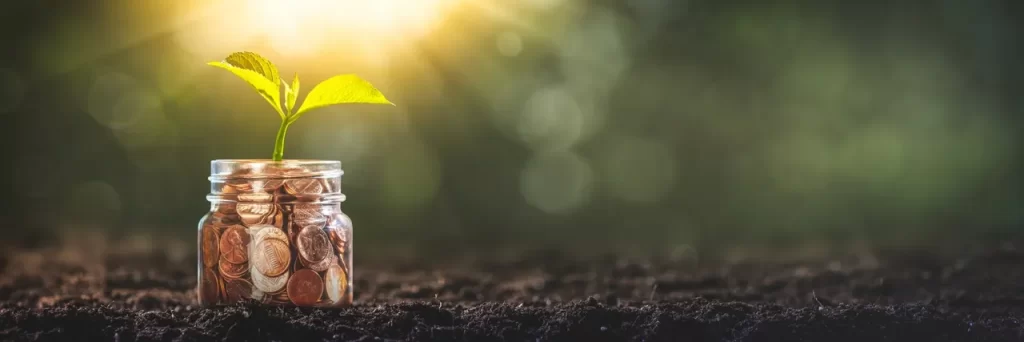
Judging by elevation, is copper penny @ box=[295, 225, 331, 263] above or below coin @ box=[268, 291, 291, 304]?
above

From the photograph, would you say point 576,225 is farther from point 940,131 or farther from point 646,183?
point 940,131

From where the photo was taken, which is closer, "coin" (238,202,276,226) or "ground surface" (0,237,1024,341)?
"ground surface" (0,237,1024,341)

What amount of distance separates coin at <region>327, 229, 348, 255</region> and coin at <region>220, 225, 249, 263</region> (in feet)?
0.55

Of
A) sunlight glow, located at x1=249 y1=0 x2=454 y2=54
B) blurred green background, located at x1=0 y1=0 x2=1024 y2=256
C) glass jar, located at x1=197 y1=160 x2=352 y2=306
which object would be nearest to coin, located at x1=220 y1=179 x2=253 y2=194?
glass jar, located at x1=197 y1=160 x2=352 y2=306

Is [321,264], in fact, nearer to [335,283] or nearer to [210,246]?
[335,283]

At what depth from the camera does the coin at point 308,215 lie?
6.14 ft

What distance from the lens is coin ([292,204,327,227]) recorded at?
187cm

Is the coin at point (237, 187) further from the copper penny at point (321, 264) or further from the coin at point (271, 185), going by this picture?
the copper penny at point (321, 264)

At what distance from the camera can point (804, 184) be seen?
20.1 feet

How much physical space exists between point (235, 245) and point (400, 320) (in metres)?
0.38

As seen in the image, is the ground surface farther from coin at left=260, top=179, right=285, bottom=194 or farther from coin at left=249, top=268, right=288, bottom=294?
coin at left=260, top=179, right=285, bottom=194

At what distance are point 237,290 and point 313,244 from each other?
0.19 m

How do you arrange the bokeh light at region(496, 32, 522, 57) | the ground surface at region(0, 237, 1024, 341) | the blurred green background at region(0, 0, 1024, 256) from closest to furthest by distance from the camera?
the ground surface at region(0, 237, 1024, 341) < the blurred green background at region(0, 0, 1024, 256) < the bokeh light at region(496, 32, 522, 57)

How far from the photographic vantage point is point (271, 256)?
183 cm
